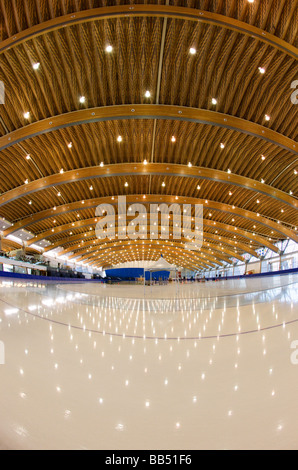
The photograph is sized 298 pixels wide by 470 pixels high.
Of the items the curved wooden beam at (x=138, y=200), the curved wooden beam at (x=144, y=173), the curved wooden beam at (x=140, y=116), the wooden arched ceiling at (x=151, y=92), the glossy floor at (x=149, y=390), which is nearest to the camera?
the glossy floor at (x=149, y=390)

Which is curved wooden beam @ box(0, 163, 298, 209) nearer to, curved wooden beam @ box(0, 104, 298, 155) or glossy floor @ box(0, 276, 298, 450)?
curved wooden beam @ box(0, 104, 298, 155)

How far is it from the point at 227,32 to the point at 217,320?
47.2 feet

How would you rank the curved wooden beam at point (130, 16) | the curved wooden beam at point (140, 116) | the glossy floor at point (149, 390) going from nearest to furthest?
the glossy floor at point (149, 390) < the curved wooden beam at point (130, 16) < the curved wooden beam at point (140, 116)

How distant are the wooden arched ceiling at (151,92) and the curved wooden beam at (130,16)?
44 millimetres

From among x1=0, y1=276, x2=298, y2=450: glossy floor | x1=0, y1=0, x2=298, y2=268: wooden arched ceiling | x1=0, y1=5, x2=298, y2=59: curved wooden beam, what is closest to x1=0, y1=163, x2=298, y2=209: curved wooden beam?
x1=0, y1=0, x2=298, y2=268: wooden arched ceiling

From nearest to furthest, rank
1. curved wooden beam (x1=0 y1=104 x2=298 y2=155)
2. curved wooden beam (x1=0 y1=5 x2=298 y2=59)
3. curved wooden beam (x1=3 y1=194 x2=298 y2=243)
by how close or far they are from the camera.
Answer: curved wooden beam (x1=0 y1=5 x2=298 y2=59) < curved wooden beam (x1=0 y1=104 x2=298 y2=155) < curved wooden beam (x1=3 y1=194 x2=298 y2=243)

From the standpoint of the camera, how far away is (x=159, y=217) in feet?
125

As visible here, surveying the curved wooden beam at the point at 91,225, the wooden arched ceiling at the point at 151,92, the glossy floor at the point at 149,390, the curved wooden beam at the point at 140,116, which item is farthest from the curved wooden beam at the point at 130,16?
the curved wooden beam at the point at 91,225

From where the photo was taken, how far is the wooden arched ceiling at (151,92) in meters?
12.4

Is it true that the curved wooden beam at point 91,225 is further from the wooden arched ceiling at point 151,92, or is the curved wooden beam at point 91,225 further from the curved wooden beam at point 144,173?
the curved wooden beam at point 144,173

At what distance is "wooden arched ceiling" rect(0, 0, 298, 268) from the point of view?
12398mm

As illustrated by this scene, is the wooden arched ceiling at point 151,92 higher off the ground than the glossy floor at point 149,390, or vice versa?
the wooden arched ceiling at point 151,92

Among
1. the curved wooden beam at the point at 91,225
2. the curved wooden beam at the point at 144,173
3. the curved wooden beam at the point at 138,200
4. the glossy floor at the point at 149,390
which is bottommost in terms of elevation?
the glossy floor at the point at 149,390

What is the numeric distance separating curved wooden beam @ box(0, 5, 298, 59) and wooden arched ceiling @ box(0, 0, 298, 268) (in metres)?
0.04
